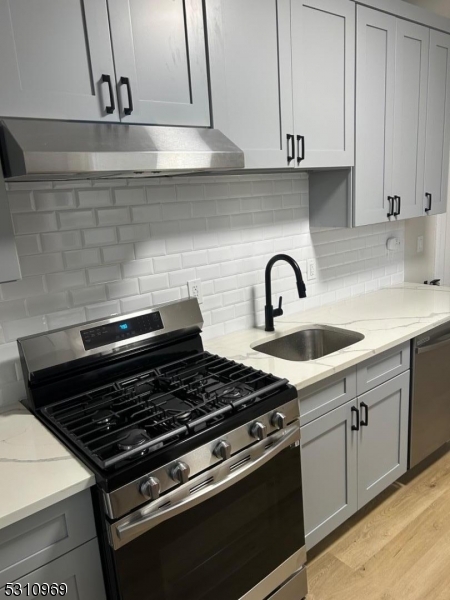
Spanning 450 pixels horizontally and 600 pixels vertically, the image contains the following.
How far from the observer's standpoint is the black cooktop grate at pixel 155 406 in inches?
50.0

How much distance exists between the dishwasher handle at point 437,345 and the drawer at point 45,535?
167 centimetres

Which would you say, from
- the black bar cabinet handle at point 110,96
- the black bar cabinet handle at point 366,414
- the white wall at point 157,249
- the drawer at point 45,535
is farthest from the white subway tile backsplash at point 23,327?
the black bar cabinet handle at point 366,414

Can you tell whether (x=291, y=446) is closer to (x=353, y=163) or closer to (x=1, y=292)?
(x=1, y=292)

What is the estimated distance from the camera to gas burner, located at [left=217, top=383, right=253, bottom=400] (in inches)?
59.2

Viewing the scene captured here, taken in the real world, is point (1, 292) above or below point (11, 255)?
below

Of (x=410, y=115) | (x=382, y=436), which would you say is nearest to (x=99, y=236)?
(x=382, y=436)

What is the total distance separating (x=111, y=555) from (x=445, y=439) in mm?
2016

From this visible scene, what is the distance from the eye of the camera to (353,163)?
7.40 ft

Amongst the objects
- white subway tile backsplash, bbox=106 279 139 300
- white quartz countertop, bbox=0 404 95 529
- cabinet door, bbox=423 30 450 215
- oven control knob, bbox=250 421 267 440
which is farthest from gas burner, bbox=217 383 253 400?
cabinet door, bbox=423 30 450 215

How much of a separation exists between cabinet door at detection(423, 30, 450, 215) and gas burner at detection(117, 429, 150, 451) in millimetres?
2231

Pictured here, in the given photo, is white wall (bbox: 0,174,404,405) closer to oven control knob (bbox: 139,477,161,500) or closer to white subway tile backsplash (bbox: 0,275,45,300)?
white subway tile backsplash (bbox: 0,275,45,300)

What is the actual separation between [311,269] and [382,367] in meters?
0.72

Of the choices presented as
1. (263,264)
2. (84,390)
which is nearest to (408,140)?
(263,264)

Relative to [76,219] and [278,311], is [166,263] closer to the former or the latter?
[76,219]
